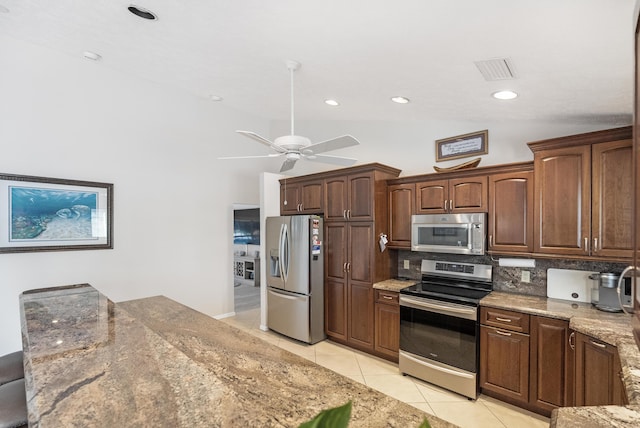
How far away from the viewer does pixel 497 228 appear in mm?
3035

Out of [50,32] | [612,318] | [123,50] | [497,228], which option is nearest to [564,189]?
[497,228]

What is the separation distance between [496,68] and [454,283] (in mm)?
2208

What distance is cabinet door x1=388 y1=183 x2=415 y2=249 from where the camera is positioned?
3664 millimetres

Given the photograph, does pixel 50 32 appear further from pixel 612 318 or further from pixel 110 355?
pixel 612 318

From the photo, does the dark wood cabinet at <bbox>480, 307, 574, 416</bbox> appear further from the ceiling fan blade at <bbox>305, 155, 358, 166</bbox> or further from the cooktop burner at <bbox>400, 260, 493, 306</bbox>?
the ceiling fan blade at <bbox>305, 155, 358, 166</bbox>

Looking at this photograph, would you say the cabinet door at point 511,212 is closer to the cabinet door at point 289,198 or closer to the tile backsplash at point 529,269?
the tile backsplash at point 529,269

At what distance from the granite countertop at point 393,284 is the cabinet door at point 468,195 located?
3.19 ft

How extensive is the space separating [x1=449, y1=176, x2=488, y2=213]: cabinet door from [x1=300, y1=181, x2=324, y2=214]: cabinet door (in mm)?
1610

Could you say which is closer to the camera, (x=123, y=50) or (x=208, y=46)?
(x=208, y=46)

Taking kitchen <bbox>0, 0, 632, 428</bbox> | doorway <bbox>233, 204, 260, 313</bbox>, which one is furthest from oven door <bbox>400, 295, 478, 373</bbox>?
doorway <bbox>233, 204, 260, 313</bbox>

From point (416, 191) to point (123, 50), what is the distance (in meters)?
3.35

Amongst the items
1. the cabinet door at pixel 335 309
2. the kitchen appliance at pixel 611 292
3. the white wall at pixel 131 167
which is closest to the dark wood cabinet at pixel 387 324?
the cabinet door at pixel 335 309

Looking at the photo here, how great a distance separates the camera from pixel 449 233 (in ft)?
10.8

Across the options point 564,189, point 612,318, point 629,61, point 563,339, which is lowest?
point 563,339
